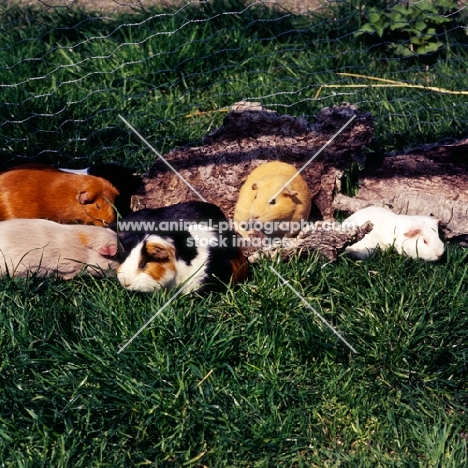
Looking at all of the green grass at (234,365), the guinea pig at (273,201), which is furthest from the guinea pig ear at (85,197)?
the guinea pig at (273,201)

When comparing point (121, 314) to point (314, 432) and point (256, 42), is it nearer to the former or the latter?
point (314, 432)

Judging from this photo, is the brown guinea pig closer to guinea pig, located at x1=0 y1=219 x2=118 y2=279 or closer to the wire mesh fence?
guinea pig, located at x1=0 y1=219 x2=118 y2=279

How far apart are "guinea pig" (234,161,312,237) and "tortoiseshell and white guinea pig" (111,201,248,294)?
12cm

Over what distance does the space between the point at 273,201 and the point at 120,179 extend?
0.99m

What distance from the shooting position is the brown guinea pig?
394cm

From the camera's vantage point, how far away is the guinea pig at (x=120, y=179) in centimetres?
420

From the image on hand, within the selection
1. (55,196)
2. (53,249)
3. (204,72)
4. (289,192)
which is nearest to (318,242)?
(289,192)

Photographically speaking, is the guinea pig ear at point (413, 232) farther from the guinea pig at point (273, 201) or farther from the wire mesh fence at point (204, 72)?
the wire mesh fence at point (204, 72)

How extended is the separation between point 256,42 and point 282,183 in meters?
1.84

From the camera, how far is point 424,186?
13.6 ft

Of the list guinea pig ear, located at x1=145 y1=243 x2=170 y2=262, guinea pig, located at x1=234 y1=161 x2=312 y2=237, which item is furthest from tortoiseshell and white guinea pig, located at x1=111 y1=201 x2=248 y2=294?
guinea pig, located at x1=234 y1=161 x2=312 y2=237

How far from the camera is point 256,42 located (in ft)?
17.2

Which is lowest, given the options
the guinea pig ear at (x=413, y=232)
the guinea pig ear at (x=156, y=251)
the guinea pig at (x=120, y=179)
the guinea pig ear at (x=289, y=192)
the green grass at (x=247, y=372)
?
the green grass at (x=247, y=372)

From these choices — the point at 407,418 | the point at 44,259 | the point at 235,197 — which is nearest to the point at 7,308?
the point at 44,259
